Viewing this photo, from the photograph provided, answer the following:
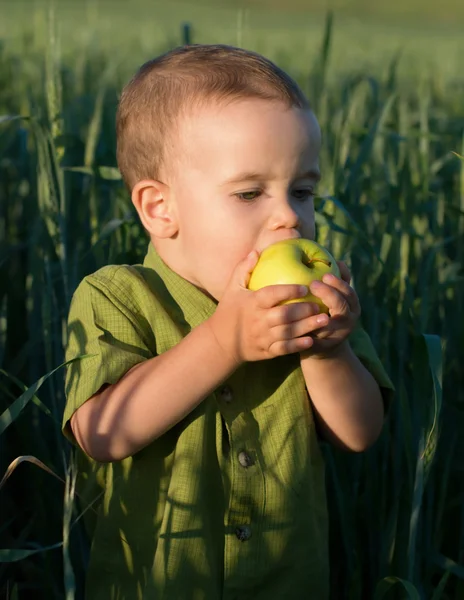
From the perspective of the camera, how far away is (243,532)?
1614 mm

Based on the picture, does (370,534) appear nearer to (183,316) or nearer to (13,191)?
(183,316)

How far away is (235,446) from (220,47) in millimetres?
662

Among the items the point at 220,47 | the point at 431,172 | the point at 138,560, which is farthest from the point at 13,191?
the point at 138,560

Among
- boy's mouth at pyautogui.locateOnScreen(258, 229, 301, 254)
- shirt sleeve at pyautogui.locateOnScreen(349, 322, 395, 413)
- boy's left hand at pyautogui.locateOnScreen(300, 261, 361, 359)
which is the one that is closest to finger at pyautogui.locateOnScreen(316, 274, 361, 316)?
boy's left hand at pyautogui.locateOnScreen(300, 261, 361, 359)

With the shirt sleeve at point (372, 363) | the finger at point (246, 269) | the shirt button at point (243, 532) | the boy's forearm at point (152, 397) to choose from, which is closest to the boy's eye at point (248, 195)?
the finger at point (246, 269)

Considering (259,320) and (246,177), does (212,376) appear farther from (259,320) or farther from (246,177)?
(246,177)

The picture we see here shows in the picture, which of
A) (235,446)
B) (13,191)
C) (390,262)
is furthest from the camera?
(13,191)

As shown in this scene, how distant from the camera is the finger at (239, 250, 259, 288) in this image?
4.97 feet

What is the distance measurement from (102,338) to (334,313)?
378 millimetres

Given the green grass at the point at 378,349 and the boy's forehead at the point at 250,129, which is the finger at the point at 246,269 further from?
the green grass at the point at 378,349

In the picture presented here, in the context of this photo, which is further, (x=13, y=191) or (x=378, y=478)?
(x=13, y=191)

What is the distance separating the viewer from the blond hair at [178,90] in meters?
1.62

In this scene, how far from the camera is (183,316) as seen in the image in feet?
5.51

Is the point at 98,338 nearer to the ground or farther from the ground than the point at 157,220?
nearer to the ground
